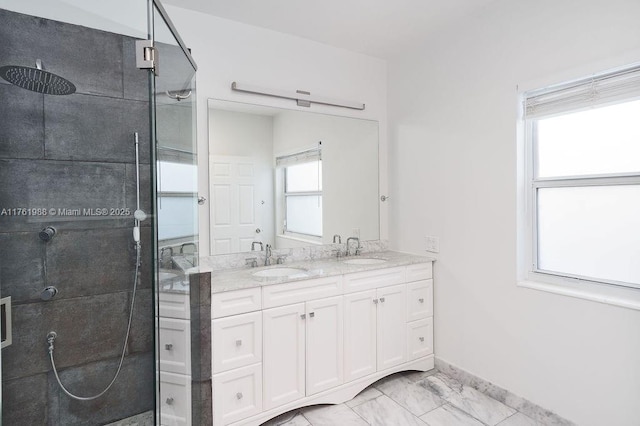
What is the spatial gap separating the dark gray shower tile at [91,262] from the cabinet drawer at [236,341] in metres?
0.49

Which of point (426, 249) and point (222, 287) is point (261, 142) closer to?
point (222, 287)

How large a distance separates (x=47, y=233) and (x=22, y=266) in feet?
0.59

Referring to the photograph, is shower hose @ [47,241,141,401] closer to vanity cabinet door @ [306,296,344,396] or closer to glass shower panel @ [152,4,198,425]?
glass shower panel @ [152,4,198,425]

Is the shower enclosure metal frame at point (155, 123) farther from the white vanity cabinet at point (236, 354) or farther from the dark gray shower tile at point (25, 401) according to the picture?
the dark gray shower tile at point (25, 401)

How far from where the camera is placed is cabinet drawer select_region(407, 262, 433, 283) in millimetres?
2566

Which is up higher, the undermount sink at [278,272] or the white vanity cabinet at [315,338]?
the undermount sink at [278,272]

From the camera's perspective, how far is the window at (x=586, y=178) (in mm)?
1744

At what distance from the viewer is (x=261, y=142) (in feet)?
8.29

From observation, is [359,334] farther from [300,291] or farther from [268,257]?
[268,257]

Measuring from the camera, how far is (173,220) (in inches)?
64.6

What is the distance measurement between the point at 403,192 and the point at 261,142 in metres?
1.29

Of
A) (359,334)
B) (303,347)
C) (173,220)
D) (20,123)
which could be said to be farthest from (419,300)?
(20,123)

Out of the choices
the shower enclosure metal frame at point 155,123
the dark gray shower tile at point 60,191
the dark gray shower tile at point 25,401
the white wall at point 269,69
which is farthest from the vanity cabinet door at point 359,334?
the dark gray shower tile at point 25,401

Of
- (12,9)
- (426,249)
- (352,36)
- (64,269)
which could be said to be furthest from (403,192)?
(12,9)
